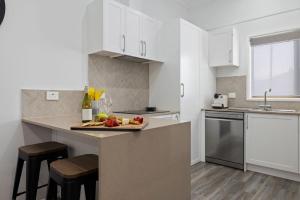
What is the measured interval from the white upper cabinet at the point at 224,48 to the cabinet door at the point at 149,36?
3.76ft

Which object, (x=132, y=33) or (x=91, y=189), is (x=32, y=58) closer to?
(x=132, y=33)

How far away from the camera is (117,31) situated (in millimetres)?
2494

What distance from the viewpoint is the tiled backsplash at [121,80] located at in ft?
8.64

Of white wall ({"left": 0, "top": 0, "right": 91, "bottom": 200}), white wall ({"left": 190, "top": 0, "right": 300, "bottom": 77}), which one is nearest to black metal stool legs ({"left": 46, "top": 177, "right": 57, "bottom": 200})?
white wall ({"left": 0, "top": 0, "right": 91, "bottom": 200})

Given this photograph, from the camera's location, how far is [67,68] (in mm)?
2309

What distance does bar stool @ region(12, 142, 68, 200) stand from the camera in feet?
5.03

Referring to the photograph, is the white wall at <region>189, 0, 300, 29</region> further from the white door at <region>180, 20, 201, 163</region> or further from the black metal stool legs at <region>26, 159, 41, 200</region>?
the black metal stool legs at <region>26, 159, 41, 200</region>

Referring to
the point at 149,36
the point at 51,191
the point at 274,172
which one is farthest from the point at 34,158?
the point at 274,172

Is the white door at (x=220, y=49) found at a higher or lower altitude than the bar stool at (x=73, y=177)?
higher

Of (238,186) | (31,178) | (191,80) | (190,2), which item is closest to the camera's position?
(31,178)

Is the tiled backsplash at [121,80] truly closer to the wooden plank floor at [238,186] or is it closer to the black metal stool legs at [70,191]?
the wooden plank floor at [238,186]

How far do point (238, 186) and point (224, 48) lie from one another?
2.26 m

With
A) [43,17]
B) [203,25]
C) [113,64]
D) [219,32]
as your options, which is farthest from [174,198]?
[203,25]

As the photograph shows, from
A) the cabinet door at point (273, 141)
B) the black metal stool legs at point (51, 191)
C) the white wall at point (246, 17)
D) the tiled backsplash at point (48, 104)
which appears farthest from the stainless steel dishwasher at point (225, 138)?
the black metal stool legs at point (51, 191)
